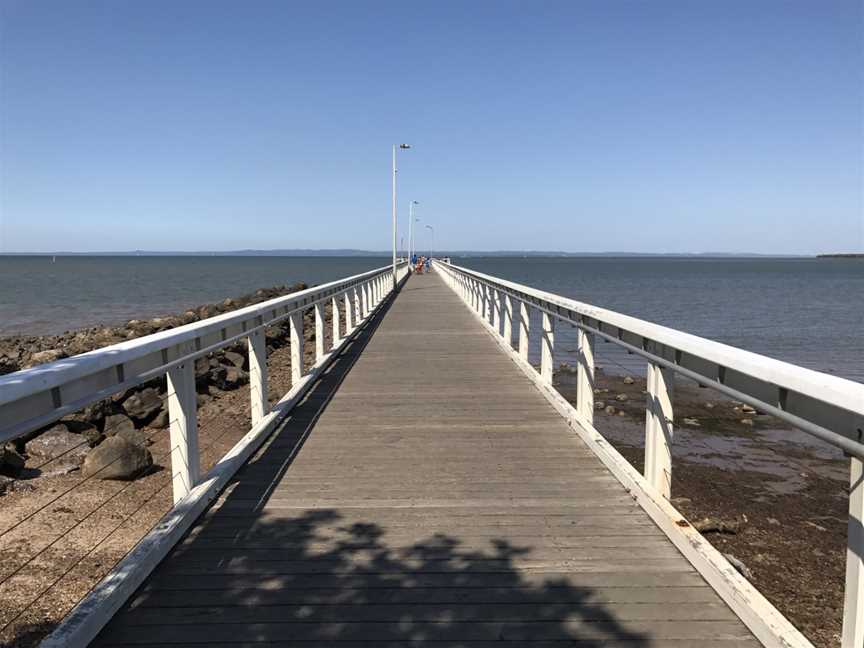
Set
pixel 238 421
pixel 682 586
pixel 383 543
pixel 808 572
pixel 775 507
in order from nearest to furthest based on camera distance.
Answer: pixel 682 586, pixel 383 543, pixel 808 572, pixel 775 507, pixel 238 421

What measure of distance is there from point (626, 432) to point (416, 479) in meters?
8.20

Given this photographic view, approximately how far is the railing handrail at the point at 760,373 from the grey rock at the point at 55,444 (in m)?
7.14

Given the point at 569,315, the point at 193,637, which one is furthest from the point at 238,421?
the point at 193,637

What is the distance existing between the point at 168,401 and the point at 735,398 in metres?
3.30

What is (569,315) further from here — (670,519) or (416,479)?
(670,519)

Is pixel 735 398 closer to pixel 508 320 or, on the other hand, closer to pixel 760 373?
Answer: pixel 760 373

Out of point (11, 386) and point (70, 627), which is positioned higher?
point (11, 386)

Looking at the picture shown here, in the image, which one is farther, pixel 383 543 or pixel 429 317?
pixel 429 317

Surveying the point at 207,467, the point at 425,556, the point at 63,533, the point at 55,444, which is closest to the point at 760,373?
the point at 425,556

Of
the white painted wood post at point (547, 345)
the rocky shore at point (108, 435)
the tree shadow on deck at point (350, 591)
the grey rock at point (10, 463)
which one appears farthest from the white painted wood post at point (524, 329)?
the grey rock at point (10, 463)

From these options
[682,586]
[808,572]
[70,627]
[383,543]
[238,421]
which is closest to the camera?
[70,627]

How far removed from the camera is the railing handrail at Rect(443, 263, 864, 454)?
225 centimetres

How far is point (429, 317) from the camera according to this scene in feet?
56.3

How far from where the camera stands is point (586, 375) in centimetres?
584
